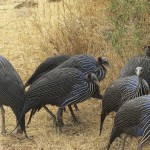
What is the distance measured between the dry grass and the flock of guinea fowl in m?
0.16

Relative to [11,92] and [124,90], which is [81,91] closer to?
[124,90]

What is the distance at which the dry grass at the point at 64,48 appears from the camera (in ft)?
15.6

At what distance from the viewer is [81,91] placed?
15.6ft

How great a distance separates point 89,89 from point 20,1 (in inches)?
201

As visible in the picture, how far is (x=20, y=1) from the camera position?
9.52m

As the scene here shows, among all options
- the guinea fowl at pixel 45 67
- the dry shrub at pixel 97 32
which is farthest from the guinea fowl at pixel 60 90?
the dry shrub at pixel 97 32

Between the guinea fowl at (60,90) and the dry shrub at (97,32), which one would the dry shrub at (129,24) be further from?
the guinea fowl at (60,90)

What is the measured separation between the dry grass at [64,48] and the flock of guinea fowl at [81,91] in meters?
0.16

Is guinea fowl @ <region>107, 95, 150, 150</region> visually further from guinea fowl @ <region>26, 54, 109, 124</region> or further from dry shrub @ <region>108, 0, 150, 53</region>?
dry shrub @ <region>108, 0, 150, 53</region>

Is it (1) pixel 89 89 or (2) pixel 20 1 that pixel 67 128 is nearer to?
(1) pixel 89 89

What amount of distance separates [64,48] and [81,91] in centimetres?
188

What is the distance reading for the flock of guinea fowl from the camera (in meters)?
4.25

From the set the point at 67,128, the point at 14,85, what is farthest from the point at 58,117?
the point at 14,85

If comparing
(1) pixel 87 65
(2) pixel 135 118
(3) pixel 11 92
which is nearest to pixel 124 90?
(2) pixel 135 118
